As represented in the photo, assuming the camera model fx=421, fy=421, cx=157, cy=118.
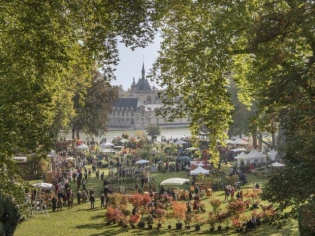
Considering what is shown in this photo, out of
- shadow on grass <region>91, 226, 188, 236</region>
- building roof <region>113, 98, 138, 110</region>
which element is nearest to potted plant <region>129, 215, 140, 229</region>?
shadow on grass <region>91, 226, 188, 236</region>

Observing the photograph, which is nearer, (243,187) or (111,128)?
(243,187)

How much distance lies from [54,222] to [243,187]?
16.4 meters

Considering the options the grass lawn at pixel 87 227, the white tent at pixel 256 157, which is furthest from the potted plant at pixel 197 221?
the white tent at pixel 256 157

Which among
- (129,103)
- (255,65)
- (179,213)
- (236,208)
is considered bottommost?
(179,213)

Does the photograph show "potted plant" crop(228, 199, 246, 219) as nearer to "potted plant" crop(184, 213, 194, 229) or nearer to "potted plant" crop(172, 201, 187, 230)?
"potted plant" crop(184, 213, 194, 229)

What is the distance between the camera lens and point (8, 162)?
45.2ft

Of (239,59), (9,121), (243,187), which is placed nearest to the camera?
(9,121)

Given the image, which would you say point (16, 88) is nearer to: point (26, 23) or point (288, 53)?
point (26, 23)

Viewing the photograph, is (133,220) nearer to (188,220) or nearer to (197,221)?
(188,220)

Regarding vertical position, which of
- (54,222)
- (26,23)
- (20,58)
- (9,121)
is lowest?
(54,222)

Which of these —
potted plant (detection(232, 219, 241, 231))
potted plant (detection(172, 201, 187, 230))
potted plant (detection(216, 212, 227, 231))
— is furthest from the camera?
potted plant (detection(172, 201, 187, 230))

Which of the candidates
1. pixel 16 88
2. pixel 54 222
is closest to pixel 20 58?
pixel 16 88

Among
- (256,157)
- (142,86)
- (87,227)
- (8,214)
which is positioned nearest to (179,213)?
(87,227)

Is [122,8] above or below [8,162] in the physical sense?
above
